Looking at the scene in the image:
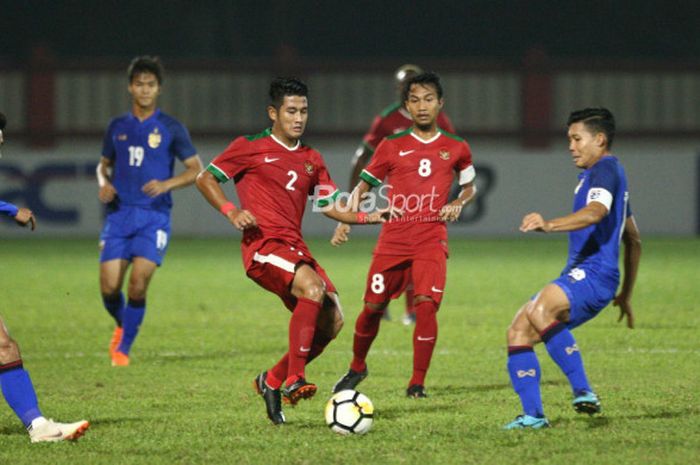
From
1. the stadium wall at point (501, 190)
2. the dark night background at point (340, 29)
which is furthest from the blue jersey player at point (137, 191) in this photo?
the dark night background at point (340, 29)

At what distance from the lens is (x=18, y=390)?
626 centimetres

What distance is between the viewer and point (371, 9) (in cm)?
3042

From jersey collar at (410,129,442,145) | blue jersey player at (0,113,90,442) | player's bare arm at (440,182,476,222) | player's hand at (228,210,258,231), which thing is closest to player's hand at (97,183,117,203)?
jersey collar at (410,129,442,145)

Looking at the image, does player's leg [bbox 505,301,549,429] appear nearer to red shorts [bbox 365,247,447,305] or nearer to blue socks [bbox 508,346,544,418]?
blue socks [bbox 508,346,544,418]

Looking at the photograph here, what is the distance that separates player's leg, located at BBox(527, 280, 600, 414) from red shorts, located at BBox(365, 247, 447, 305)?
1.50 meters

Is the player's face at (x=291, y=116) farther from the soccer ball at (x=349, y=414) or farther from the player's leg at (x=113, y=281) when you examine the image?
the player's leg at (x=113, y=281)

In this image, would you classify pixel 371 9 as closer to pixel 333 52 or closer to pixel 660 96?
pixel 333 52

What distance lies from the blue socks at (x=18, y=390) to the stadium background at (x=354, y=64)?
2065cm

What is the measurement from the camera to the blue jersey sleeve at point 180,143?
32.8 feet

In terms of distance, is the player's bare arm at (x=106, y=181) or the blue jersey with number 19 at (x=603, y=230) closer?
the blue jersey with number 19 at (x=603, y=230)

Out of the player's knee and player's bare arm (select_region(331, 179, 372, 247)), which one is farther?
player's bare arm (select_region(331, 179, 372, 247))

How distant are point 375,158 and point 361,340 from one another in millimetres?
1208

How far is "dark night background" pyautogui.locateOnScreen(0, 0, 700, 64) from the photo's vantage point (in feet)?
97.2

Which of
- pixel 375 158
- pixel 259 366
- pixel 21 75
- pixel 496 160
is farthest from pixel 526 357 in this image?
pixel 21 75
